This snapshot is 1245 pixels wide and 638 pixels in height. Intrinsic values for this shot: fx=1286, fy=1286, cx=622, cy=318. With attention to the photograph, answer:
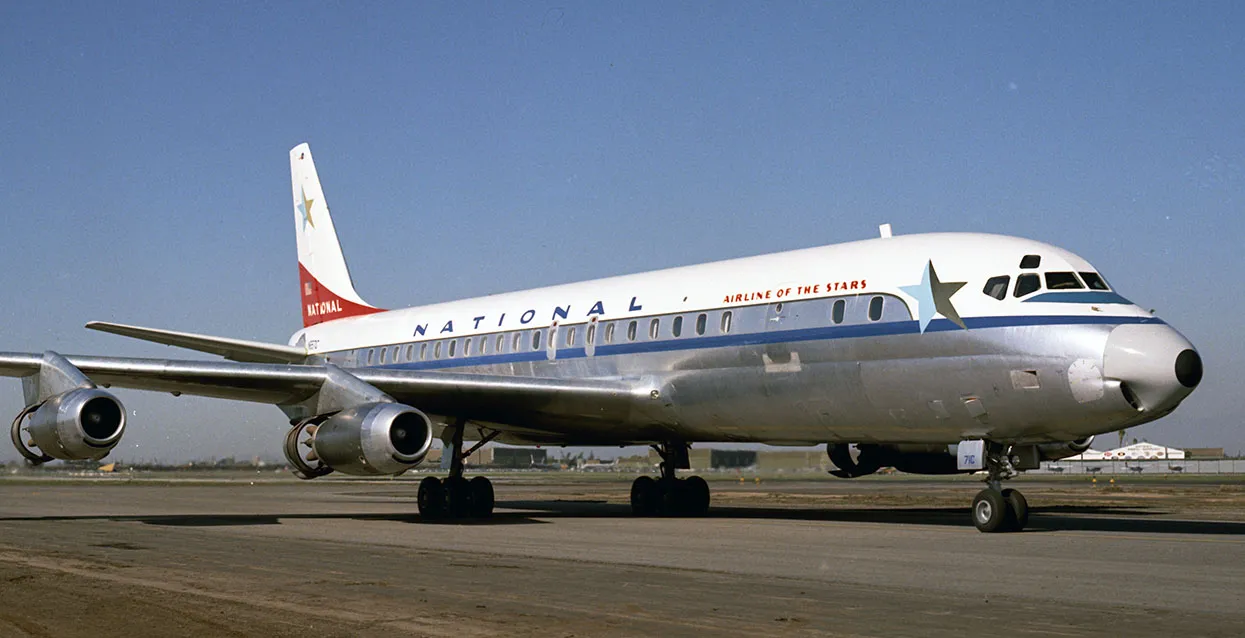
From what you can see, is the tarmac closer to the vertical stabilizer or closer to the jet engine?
the jet engine

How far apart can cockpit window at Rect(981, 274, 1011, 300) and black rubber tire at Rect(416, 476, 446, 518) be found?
36.3ft

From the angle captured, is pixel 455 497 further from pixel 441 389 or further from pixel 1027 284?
pixel 1027 284

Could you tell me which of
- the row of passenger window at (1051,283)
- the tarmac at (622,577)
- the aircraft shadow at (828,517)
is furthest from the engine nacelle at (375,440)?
the row of passenger window at (1051,283)

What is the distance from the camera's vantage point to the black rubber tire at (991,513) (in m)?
18.0

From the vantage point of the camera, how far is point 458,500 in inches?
941

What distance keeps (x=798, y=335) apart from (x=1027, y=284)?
3622 millimetres

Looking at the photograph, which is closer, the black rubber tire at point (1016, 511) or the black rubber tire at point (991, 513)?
the black rubber tire at point (991, 513)

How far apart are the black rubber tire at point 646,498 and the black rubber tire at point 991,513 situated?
8.53m

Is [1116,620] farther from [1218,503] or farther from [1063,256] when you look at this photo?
[1218,503]

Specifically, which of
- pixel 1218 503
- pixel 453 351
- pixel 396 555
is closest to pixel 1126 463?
pixel 1218 503

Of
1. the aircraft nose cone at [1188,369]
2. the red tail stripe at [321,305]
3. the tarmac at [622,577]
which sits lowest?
the tarmac at [622,577]

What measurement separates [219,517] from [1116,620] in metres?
19.0

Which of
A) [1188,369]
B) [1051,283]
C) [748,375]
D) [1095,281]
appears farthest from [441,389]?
[1188,369]

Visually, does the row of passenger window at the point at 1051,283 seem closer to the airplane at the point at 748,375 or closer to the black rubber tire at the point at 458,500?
the airplane at the point at 748,375
